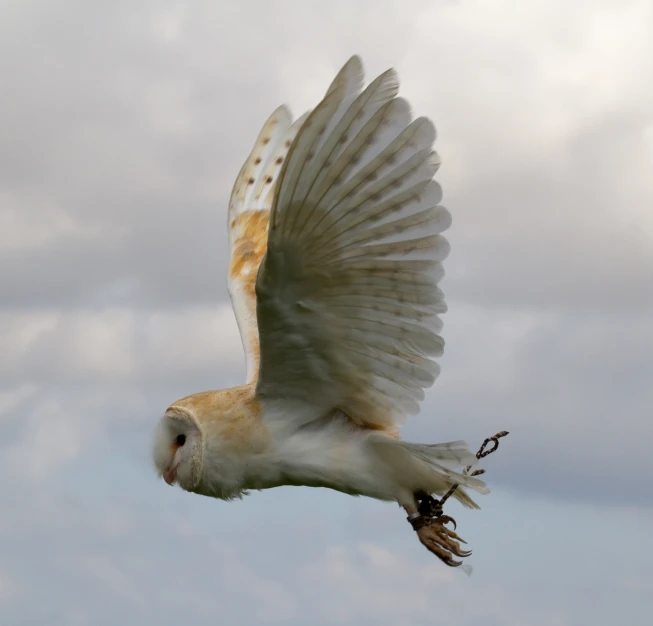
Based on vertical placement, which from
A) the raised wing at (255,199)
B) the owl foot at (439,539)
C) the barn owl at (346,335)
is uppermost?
the raised wing at (255,199)

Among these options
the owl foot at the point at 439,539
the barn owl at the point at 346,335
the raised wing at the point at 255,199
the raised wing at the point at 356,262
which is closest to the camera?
the raised wing at the point at 356,262

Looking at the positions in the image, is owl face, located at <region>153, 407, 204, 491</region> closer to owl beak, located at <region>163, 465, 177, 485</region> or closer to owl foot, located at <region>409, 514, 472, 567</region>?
owl beak, located at <region>163, 465, 177, 485</region>

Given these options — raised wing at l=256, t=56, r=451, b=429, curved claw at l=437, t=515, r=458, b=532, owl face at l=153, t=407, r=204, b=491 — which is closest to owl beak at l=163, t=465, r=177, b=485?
owl face at l=153, t=407, r=204, b=491

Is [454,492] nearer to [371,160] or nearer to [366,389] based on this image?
[366,389]

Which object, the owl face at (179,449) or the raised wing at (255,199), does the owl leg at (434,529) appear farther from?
the raised wing at (255,199)

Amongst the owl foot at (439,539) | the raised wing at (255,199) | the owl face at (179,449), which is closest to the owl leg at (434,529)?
the owl foot at (439,539)

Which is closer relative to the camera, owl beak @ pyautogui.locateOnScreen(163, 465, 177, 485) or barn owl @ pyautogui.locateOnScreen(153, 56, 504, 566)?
barn owl @ pyautogui.locateOnScreen(153, 56, 504, 566)

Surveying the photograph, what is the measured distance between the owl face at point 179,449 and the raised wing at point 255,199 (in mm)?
1839

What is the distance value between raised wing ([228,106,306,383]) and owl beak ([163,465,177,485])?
193 cm

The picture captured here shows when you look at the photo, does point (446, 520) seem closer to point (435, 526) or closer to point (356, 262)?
point (435, 526)

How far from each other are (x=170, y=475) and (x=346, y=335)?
1755 millimetres

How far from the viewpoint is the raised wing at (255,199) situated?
10336 millimetres

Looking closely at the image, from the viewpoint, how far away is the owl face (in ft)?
27.6

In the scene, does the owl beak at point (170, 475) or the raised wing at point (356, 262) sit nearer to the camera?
the raised wing at point (356, 262)
